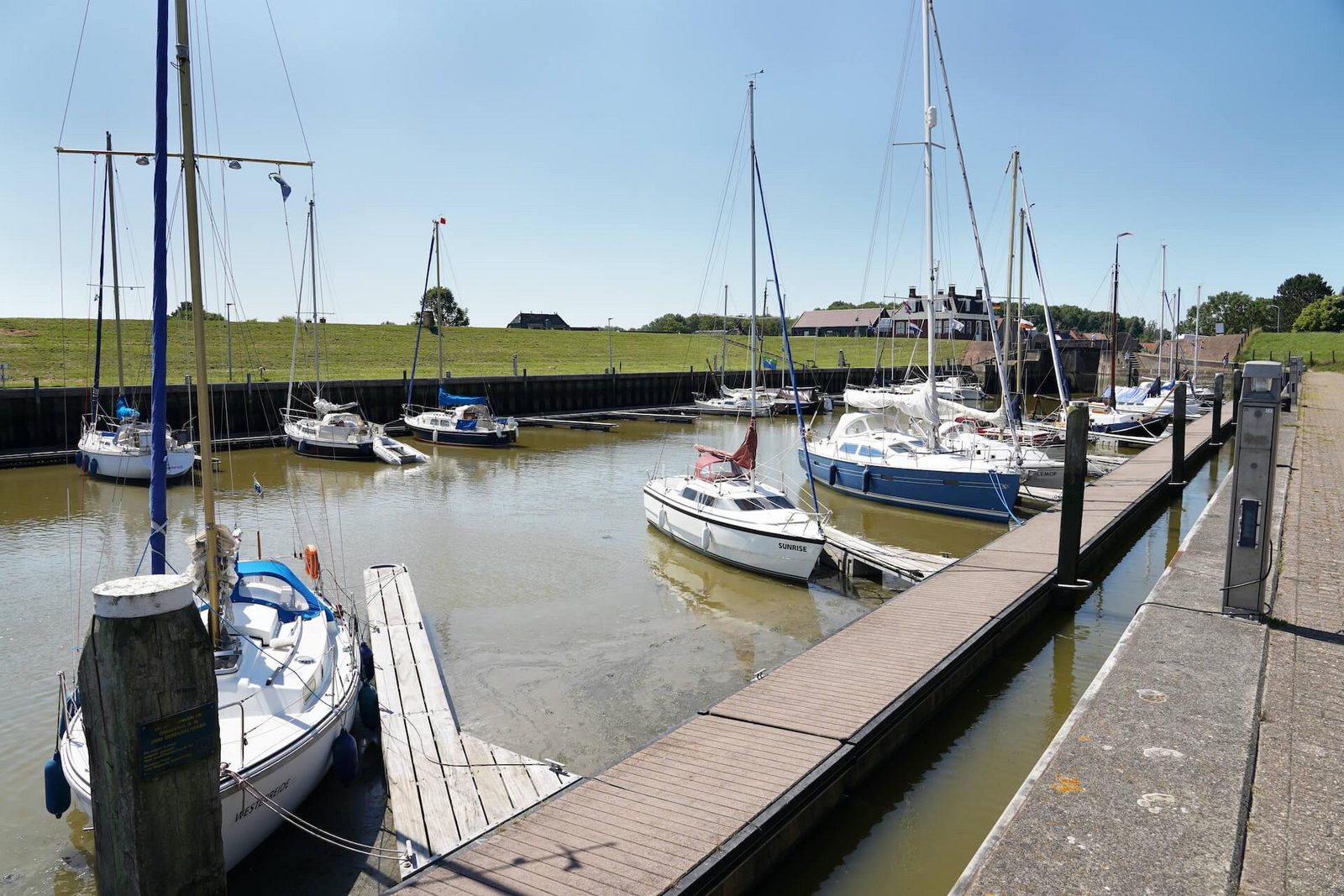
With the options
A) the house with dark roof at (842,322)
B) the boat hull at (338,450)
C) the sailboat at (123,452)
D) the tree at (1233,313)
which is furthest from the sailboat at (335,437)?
the tree at (1233,313)

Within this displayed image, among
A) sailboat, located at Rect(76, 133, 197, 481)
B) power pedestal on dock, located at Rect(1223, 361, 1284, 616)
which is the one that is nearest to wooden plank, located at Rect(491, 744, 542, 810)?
power pedestal on dock, located at Rect(1223, 361, 1284, 616)

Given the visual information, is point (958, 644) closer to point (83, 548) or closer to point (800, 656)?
point (800, 656)

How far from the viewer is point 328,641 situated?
10461mm

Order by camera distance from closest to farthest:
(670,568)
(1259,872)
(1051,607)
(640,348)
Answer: (1259,872) < (1051,607) < (670,568) < (640,348)

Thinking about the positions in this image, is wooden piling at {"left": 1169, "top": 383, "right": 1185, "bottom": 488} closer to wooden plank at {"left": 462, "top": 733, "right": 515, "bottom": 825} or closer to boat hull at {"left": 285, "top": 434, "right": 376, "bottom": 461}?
wooden plank at {"left": 462, "top": 733, "right": 515, "bottom": 825}

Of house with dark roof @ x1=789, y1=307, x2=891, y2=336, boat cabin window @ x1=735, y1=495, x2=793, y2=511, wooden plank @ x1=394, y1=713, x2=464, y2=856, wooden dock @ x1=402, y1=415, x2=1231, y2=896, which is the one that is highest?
house with dark roof @ x1=789, y1=307, x2=891, y2=336

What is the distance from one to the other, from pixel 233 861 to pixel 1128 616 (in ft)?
46.4

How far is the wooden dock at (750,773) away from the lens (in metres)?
6.53

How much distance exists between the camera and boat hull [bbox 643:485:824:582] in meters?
17.2

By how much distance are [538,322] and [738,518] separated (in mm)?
119637

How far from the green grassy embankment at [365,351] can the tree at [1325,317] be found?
5243 centimetres

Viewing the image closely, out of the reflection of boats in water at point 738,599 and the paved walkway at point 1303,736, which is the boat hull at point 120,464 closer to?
the reflection of boats in water at point 738,599

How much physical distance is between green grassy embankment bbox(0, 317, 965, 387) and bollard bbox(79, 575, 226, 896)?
31.2m

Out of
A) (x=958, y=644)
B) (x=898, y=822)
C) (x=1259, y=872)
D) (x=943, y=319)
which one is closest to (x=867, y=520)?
(x=958, y=644)
